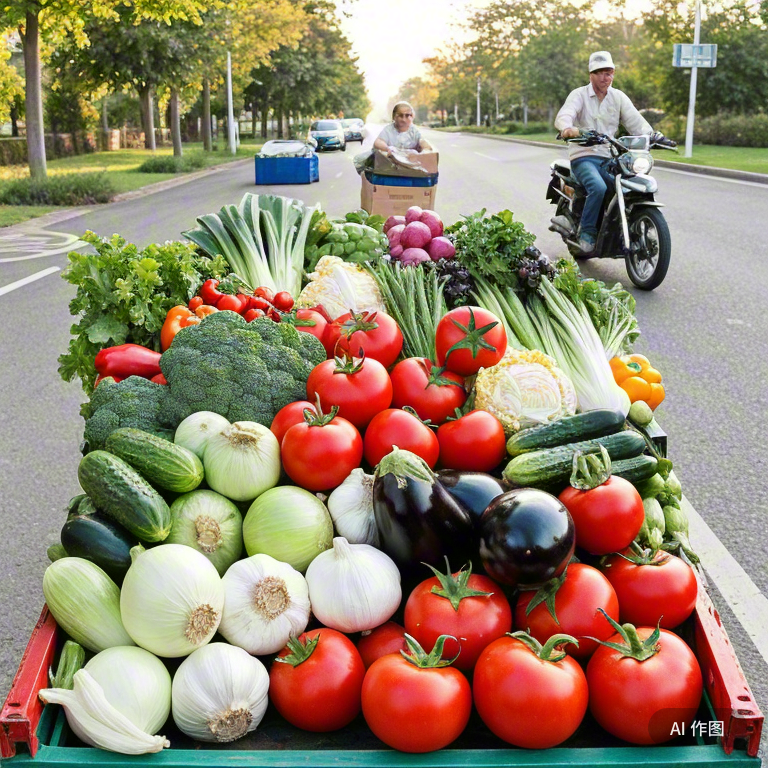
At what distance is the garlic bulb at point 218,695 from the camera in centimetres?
180

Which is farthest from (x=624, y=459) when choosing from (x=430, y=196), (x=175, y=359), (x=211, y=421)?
(x=430, y=196)

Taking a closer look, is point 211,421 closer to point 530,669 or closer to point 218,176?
point 530,669

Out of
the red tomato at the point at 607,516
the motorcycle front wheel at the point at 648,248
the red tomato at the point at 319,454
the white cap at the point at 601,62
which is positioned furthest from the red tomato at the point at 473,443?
the white cap at the point at 601,62

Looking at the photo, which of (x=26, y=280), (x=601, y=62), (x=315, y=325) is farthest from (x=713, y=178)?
(x=315, y=325)

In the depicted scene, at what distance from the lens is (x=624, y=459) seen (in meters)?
2.51

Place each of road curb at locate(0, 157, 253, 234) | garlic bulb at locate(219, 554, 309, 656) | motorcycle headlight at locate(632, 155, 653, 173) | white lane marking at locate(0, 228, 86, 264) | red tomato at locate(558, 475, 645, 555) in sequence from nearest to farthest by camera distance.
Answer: garlic bulb at locate(219, 554, 309, 656) → red tomato at locate(558, 475, 645, 555) → motorcycle headlight at locate(632, 155, 653, 173) → white lane marking at locate(0, 228, 86, 264) → road curb at locate(0, 157, 253, 234)

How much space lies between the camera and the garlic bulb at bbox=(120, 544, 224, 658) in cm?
189

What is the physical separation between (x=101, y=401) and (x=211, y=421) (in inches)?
21.5

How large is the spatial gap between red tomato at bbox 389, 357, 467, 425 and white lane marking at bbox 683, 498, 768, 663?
1.51 metres

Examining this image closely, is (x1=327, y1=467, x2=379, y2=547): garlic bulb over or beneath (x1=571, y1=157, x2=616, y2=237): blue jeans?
beneath

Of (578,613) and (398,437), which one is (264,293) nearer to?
(398,437)

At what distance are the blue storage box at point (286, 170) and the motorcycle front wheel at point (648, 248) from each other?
52.0 ft

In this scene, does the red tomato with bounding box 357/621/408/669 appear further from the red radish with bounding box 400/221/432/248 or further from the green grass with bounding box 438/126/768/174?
the green grass with bounding box 438/126/768/174

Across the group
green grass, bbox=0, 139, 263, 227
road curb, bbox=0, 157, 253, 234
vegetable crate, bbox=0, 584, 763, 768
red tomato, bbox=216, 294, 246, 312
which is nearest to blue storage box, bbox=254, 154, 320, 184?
road curb, bbox=0, 157, 253, 234
